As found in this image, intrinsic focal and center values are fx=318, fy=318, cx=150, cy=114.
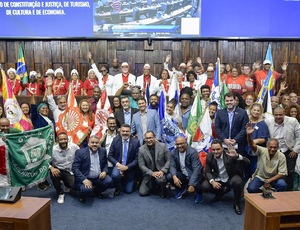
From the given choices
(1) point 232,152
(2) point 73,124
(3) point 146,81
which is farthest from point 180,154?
(3) point 146,81

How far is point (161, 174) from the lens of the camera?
436cm

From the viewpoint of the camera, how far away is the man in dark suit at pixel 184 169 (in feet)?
13.9

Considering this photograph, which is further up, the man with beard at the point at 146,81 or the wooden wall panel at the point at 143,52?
the wooden wall panel at the point at 143,52

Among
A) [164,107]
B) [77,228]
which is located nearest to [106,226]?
[77,228]

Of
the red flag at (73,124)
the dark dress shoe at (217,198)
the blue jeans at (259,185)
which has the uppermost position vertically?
the red flag at (73,124)

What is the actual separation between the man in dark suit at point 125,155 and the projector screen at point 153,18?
15.3ft

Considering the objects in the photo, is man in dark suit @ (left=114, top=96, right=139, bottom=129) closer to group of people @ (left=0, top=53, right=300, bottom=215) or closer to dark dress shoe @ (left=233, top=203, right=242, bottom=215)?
group of people @ (left=0, top=53, right=300, bottom=215)

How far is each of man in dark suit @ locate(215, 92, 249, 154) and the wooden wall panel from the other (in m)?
4.82

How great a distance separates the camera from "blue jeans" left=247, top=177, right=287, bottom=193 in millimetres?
3924

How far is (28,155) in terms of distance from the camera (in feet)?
13.5

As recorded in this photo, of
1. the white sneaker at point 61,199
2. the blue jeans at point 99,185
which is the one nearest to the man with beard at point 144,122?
the blue jeans at point 99,185

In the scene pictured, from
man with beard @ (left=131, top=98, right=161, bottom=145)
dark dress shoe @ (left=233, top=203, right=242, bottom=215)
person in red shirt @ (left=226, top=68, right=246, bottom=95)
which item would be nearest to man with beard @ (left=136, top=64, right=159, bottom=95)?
person in red shirt @ (left=226, top=68, right=246, bottom=95)

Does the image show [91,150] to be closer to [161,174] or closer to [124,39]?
[161,174]

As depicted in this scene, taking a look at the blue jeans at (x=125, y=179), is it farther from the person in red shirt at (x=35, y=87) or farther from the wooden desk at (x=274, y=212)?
the person in red shirt at (x=35, y=87)
